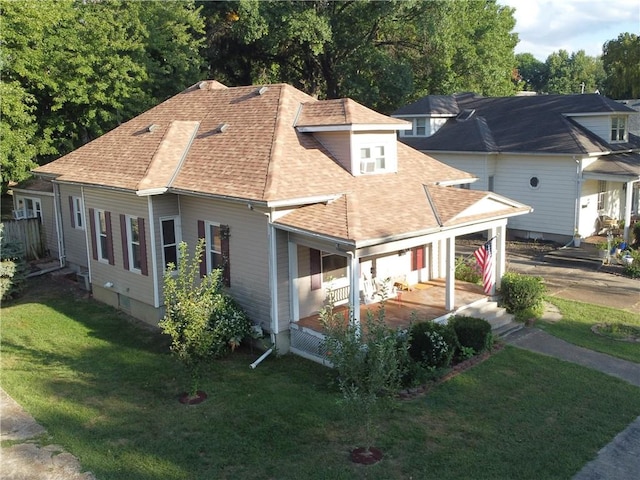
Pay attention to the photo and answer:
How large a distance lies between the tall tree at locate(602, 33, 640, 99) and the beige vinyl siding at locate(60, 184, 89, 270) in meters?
41.0

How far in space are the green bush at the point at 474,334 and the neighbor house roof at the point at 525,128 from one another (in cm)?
1361

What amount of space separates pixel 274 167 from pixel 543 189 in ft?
51.6

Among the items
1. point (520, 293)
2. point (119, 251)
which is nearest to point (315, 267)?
point (520, 293)

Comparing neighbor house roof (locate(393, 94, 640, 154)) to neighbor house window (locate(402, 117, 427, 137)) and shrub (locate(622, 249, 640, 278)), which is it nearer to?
neighbor house window (locate(402, 117, 427, 137))

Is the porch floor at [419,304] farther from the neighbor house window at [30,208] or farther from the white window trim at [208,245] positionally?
the neighbor house window at [30,208]

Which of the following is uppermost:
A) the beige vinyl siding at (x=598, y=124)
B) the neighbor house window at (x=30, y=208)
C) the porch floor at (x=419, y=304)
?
the beige vinyl siding at (x=598, y=124)

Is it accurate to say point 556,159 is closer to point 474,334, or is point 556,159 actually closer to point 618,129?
point 618,129

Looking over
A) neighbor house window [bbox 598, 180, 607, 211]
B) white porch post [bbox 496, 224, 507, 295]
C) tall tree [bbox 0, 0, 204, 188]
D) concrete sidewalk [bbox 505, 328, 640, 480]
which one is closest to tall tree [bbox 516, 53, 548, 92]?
neighbor house window [bbox 598, 180, 607, 211]

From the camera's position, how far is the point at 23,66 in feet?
76.2

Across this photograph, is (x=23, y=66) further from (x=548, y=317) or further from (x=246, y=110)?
(x=548, y=317)

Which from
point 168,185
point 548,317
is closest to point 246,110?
point 168,185

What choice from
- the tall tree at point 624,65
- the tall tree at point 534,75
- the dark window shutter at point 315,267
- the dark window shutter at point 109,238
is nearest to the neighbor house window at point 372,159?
the dark window shutter at point 315,267

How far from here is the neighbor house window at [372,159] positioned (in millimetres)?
15678

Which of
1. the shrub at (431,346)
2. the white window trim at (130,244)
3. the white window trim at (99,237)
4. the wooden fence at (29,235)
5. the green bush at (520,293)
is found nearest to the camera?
the shrub at (431,346)
